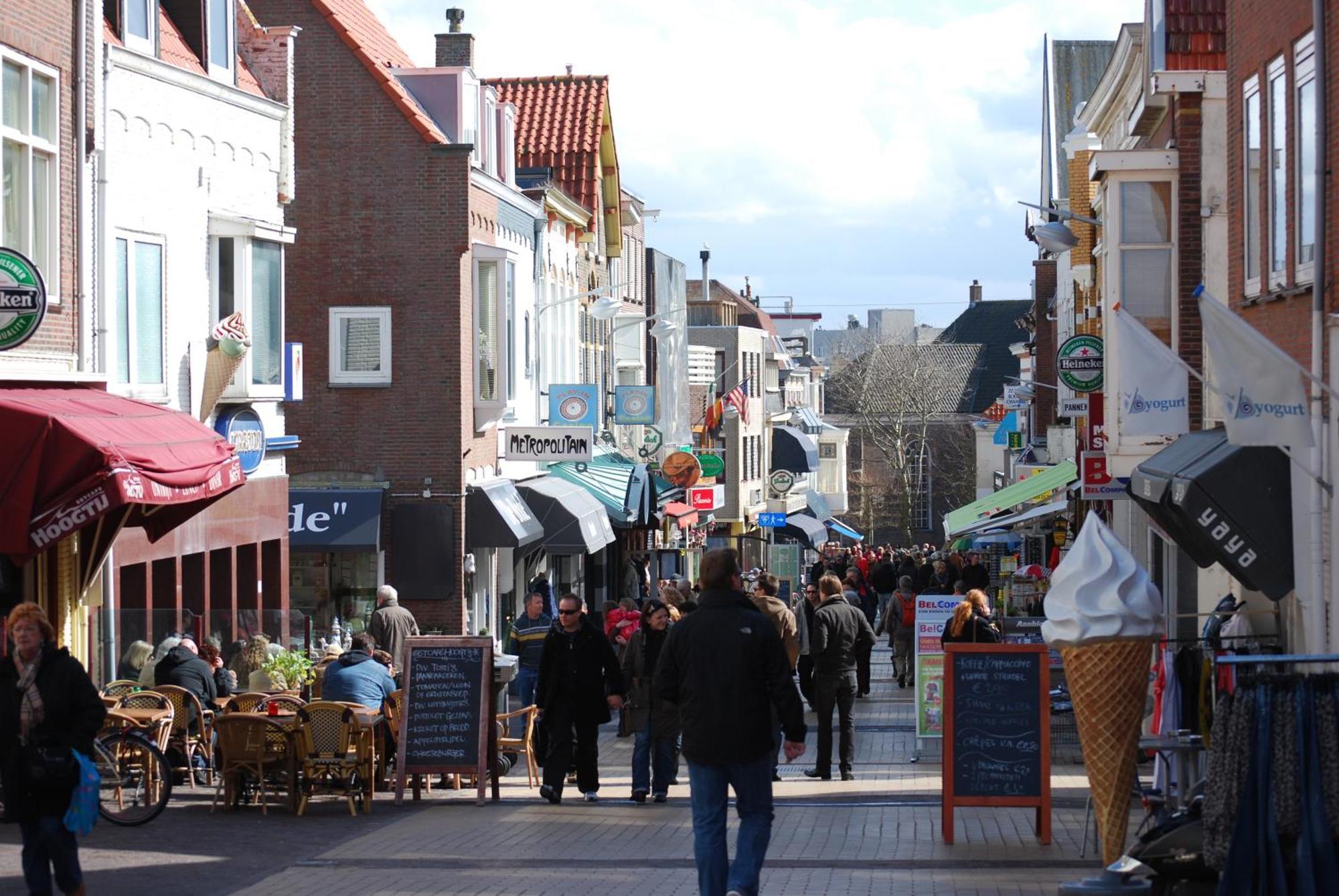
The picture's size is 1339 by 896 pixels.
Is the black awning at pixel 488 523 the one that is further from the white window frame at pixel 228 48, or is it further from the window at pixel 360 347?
the white window frame at pixel 228 48

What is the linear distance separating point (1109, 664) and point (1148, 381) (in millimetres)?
4596

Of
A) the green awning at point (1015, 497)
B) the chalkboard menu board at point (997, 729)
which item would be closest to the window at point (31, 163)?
the chalkboard menu board at point (997, 729)

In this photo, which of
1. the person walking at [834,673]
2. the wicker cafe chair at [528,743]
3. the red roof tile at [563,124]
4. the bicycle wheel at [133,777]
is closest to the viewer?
the bicycle wheel at [133,777]

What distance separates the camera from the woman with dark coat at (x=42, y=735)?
8.95 metres

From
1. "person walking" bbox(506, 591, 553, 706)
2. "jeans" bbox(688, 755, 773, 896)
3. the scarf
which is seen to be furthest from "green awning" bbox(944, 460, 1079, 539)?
the scarf

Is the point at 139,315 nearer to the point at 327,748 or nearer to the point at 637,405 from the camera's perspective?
the point at 327,748

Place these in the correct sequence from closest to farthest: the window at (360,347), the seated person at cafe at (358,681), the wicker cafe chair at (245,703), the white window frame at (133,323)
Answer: the seated person at cafe at (358,681) → the wicker cafe chair at (245,703) → the white window frame at (133,323) → the window at (360,347)

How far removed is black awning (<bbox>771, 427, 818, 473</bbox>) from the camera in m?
75.9

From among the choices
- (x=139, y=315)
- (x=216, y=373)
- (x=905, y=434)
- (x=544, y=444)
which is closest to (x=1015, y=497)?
(x=544, y=444)

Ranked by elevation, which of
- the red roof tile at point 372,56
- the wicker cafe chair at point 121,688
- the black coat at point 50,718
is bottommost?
the wicker cafe chair at point 121,688

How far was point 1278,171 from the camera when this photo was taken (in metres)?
14.0

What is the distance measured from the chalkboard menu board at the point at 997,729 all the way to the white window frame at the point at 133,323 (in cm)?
893

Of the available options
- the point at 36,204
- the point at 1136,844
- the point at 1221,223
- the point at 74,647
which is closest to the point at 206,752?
the point at 74,647

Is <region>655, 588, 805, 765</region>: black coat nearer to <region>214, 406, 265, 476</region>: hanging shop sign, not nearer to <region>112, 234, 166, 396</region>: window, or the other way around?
<region>112, 234, 166, 396</region>: window
